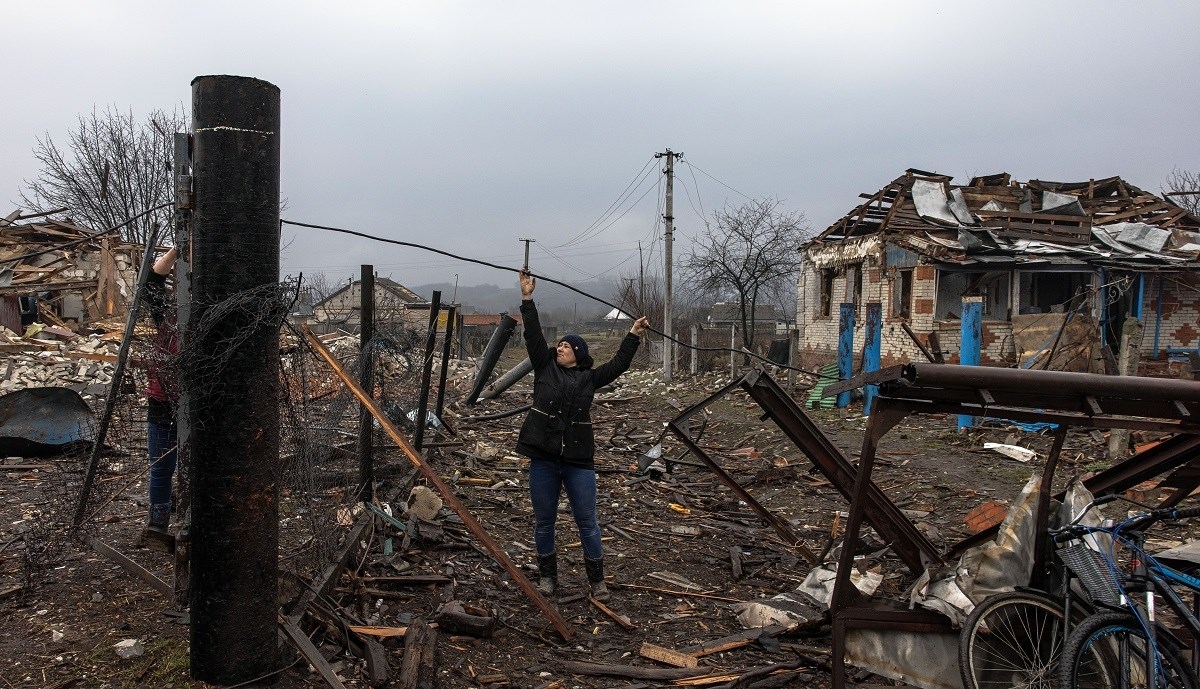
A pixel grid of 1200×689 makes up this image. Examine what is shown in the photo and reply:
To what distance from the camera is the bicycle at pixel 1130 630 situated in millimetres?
3736

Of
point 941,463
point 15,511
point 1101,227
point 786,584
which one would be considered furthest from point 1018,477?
point 1101,227

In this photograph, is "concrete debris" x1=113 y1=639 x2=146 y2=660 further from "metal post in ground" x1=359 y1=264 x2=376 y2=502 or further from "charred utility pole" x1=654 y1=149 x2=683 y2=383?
"charred utility pole" x1=654 y1=149 x2=683 y2=383

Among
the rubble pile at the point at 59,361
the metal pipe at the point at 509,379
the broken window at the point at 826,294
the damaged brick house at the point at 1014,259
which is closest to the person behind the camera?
the metal pipe at the point at 509,379

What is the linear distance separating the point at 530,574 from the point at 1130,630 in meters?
4.15

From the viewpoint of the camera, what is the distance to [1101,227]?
21750 millimetres

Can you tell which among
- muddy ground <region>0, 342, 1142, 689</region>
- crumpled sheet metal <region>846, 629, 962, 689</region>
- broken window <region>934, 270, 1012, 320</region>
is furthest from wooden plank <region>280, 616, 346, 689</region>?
broken window <region>934, 270, 1012, 320</region>

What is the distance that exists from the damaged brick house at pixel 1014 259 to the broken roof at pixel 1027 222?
3 centimetres

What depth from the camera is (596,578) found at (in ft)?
19.4

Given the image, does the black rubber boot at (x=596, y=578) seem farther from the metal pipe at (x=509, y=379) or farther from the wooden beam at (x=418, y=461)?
the metal pipe at (x=509, y=379)

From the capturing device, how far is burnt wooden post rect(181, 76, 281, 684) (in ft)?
11.4

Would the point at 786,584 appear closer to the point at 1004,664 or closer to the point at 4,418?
the point at 1004,664

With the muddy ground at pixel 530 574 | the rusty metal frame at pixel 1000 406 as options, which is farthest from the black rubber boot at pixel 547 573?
the rusty metal frame at pixel 1000 406

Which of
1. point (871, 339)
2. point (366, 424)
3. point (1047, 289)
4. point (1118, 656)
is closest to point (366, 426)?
point (366, 424)

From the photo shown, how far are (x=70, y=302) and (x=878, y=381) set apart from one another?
82.3 feet
